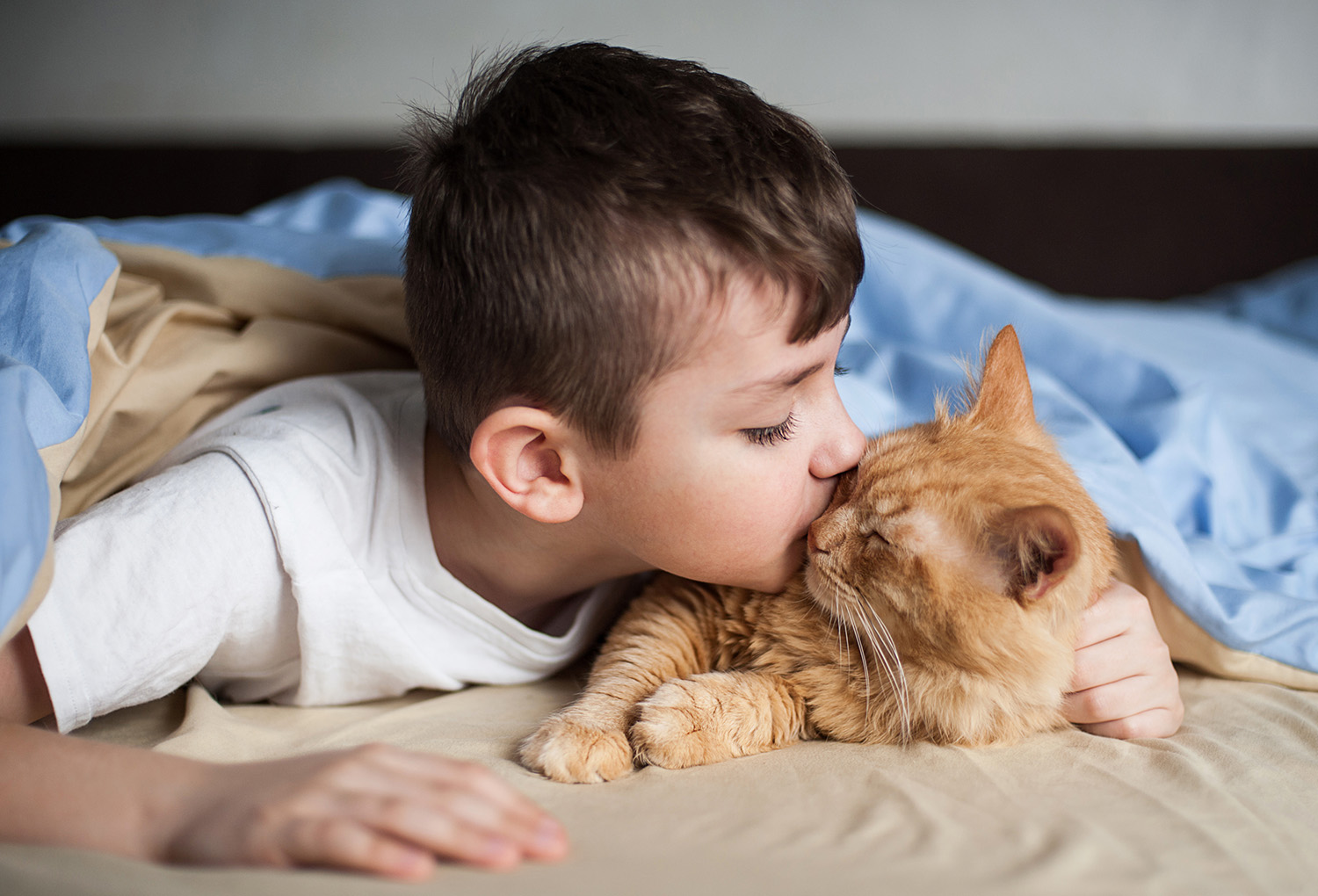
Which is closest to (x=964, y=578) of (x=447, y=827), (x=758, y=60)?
(x=447, y=827)

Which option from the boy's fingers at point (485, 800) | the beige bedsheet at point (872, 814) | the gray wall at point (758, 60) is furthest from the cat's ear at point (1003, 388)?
the gray wall at point (758, 60)

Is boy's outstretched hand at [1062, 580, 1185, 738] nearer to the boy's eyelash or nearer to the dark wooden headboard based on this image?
the boy's eyelash

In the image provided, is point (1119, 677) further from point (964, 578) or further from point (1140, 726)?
point (964, 578)

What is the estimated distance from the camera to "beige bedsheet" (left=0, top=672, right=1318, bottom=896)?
64cm

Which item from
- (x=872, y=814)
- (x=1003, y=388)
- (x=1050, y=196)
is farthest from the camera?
(x=1050, y=196)

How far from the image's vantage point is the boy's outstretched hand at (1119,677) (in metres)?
0.99

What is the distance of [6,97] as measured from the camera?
2770 mm

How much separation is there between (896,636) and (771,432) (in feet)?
0.86

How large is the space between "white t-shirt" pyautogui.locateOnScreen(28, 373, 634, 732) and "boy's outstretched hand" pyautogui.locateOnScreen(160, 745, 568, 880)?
0.30 metres

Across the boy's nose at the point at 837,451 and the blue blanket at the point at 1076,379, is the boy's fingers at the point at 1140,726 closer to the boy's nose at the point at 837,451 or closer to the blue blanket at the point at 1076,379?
the blue blanket at the point at 1076,379

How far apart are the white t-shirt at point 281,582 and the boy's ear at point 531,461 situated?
0.20 meters

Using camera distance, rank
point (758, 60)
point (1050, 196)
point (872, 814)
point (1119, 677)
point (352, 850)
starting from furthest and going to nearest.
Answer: point (758, 60) < point (1050, 196) < point (1119, 677) < point (872, 814) < point (352, 850)

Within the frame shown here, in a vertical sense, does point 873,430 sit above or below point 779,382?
below

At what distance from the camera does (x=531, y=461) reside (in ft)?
3.33
